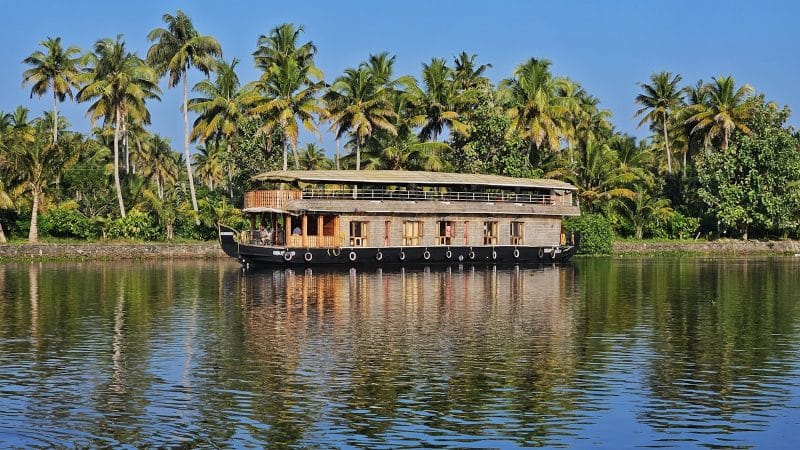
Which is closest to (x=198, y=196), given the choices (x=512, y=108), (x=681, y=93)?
(x=512, y=108)

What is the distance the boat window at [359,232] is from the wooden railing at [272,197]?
3.08m

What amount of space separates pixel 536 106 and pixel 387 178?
56.8 ft

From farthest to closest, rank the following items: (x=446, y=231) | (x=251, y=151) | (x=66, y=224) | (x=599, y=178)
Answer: (x=599, y=178), (x=251, y=151), (x=66, y=224), (x=446, y=231)

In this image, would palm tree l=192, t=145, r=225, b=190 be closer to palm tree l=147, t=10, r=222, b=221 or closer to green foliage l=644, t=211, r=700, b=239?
palm tree l=147, t=10, r=222, b=221

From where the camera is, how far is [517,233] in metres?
53.1

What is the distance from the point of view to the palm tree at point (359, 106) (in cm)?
5841

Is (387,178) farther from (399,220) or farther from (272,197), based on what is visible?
(272,197)

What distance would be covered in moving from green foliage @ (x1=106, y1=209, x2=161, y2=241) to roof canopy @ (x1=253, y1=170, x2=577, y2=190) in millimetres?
9508

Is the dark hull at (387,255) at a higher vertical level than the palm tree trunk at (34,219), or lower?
lower

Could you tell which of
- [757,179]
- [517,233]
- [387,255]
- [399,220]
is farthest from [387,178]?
[757,179]

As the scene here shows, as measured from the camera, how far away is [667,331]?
24.8 metres

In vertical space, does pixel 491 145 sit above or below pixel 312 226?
above

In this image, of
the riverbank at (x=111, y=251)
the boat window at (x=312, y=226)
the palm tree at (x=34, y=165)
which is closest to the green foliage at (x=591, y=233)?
the boat window at (x=312, y=226)

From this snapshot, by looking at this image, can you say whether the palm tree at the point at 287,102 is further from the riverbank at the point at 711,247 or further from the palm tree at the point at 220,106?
the riverbank at the point at 711,247
